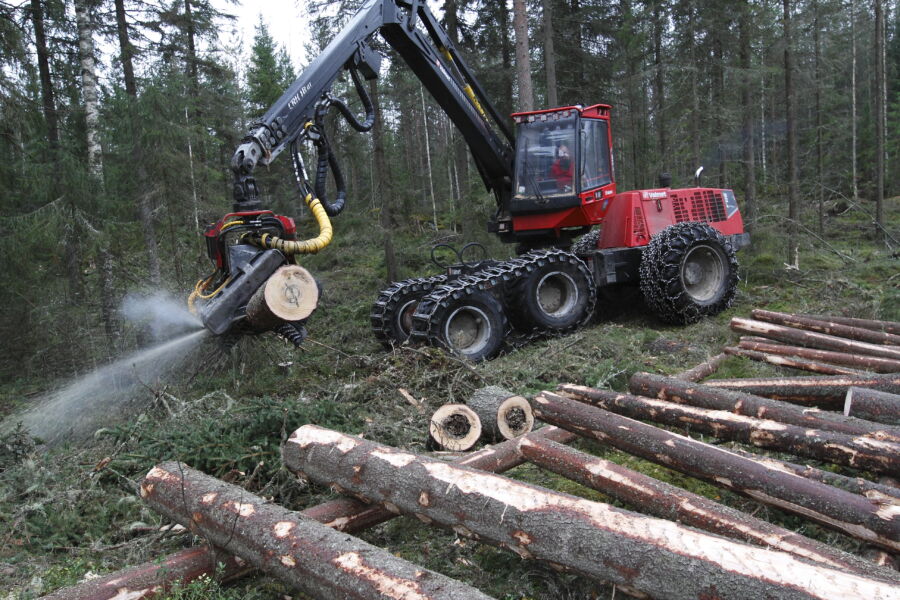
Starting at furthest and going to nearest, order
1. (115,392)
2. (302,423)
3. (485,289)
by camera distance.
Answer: (485,289), (115,392), (302,423)

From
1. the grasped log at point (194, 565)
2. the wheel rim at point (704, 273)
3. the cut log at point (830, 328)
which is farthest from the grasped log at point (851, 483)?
the wheel rim at point (704, 273)

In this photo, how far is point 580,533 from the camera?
2646 mm

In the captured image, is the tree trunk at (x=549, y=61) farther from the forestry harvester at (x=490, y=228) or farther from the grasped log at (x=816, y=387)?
the grasped log at (x=816, y=387)

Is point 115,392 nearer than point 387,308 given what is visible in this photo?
Yes

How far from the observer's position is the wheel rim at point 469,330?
25.2ft

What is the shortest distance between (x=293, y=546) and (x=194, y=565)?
2.21 ft

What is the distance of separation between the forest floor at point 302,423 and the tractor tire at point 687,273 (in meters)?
0.28

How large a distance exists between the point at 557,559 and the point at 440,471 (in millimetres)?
808

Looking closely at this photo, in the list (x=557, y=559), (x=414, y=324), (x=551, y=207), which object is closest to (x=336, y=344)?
(x=414, y=324)

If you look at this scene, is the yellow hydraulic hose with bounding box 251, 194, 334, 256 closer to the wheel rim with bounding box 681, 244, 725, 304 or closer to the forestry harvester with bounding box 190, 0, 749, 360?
the forestry harvester with bounding box 190, 0, 749, 360

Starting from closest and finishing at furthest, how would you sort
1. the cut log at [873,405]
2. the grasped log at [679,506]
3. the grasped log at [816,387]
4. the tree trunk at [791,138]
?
1. the grasped log at [679,506]
2. the cut log at [873,405]
3. the grasped log at [816,387]
4. the tree trunk at [791,138]

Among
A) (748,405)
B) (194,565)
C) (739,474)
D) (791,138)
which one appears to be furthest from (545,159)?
(791,138)

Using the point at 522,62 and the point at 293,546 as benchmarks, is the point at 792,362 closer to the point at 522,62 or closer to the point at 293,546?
the point at 293,546

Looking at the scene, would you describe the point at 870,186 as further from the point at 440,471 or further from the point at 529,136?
the point at 440,471
